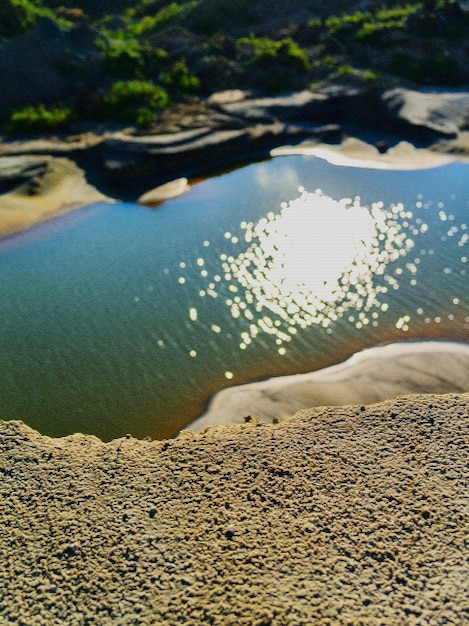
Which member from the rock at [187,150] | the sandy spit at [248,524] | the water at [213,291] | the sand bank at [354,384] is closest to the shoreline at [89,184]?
the rock at [187,150]

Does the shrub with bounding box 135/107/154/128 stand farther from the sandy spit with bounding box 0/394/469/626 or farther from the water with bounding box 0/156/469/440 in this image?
the sandy spit with bounding box 0/394/469/626

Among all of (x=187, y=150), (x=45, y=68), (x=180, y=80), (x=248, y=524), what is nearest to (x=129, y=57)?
(x=180, y=80)

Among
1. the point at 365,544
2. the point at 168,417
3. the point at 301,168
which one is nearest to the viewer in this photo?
the point at 365,544

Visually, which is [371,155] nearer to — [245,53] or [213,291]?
[245,53]

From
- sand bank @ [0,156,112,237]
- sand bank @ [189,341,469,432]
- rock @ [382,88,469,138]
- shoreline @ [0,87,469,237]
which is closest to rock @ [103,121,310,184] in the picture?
shoreline @ [0,87,469,237]

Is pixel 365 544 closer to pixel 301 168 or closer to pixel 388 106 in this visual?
pixel 301 168

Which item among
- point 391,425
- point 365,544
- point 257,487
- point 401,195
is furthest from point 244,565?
point 401,195
